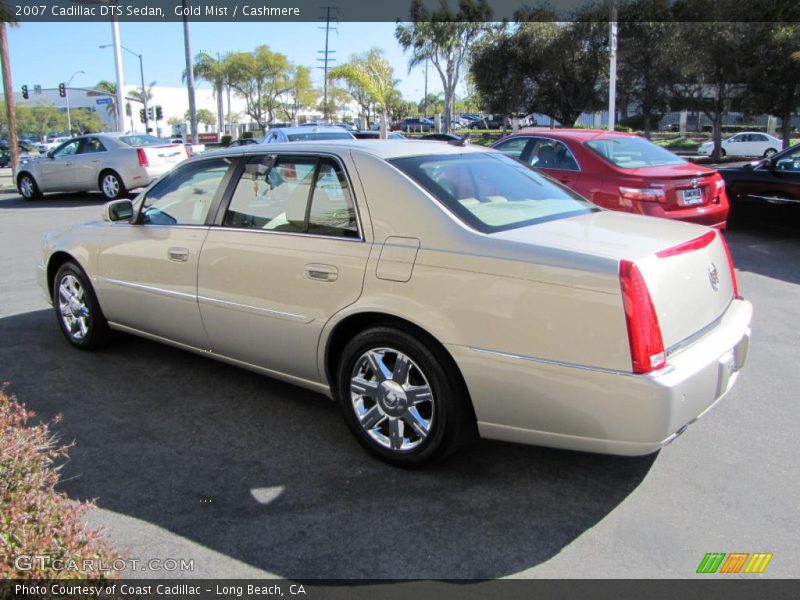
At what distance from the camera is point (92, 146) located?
16.3m

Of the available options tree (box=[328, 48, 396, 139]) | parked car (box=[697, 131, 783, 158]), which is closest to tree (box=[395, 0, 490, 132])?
tree (box=[328, 48, 396, 139])

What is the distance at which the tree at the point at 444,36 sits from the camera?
144ft

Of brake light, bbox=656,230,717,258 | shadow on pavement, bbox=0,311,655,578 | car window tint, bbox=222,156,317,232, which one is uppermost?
car window tint, bbox=222,156,317,232

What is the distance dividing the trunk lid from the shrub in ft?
6.91

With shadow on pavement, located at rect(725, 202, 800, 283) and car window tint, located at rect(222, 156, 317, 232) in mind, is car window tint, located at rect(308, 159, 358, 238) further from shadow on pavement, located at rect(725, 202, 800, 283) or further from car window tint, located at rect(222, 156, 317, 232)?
shadow on pavement, located at rect(725, 202, 800, 283)

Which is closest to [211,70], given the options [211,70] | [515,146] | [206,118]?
[211,70]

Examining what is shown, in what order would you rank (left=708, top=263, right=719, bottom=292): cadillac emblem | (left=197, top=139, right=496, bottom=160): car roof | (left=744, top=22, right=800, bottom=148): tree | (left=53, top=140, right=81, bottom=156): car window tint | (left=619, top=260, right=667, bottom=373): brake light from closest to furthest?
(left=619, top=260, right=667, bottom=373): brake light → (left=708, top=263, right=719, bottom=292): cadillac emblem → (left=197, top=139, right=496, bottom=160): car roof → (left=53, top=140, right=81, bottom=156): car window tint → (left=744, top=22, right=800, bottom=148): tree

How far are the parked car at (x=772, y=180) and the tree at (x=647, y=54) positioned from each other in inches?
726

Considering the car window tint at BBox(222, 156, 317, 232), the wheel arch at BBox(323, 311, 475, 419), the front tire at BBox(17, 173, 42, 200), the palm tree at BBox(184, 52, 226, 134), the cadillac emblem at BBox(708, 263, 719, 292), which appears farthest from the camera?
the palm tree at BBox(184, 52, 226, 134)

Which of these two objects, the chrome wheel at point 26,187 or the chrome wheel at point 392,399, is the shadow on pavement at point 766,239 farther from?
the chrome wheel at point 26,187

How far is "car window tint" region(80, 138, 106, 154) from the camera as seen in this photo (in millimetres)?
16125

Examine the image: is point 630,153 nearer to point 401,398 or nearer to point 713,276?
point 713,276

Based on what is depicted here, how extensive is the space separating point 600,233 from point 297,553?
2075mm

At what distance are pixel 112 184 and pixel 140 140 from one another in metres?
1.30
